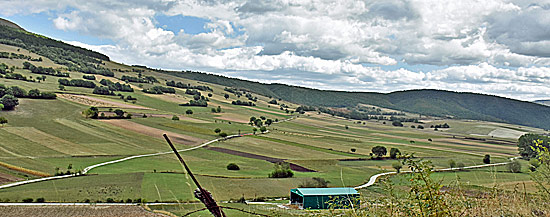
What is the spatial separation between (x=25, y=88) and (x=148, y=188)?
74.9m

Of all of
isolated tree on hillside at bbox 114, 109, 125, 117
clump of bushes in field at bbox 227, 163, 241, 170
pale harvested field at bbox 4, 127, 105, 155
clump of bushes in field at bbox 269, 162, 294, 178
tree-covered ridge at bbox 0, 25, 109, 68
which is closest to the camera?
clump of bushes in field at bbox 269, 162, 294, 178

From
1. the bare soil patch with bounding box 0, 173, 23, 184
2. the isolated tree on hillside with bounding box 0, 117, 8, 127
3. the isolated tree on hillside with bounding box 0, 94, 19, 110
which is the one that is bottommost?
the bare soil patch with bounding box 0, 173, 23, 184

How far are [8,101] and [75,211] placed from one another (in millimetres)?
62974

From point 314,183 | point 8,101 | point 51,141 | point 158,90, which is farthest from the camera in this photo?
point 158,90

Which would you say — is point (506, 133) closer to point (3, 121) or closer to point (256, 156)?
point (256, 156)

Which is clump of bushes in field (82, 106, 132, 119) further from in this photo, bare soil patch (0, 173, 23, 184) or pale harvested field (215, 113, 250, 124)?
bare soil patch (0, 173, 23, 184)

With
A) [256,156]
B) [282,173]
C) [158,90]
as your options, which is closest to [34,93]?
[158,90]

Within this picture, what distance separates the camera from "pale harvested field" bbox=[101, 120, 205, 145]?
8562 cm

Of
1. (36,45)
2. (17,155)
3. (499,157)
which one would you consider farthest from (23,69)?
(499,157)

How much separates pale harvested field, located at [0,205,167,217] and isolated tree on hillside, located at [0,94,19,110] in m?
58.0

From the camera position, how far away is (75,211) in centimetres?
3559

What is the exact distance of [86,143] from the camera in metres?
74.5

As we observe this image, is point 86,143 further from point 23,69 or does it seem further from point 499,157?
point 499,157

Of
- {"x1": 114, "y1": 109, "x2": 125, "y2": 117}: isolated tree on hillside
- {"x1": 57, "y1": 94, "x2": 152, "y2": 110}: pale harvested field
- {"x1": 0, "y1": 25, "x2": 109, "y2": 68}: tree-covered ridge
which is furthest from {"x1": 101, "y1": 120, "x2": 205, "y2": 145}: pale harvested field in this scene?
{"x1": 0, "y1": 25, "x2": 109, "y2": 68}: tree-covered ridge
